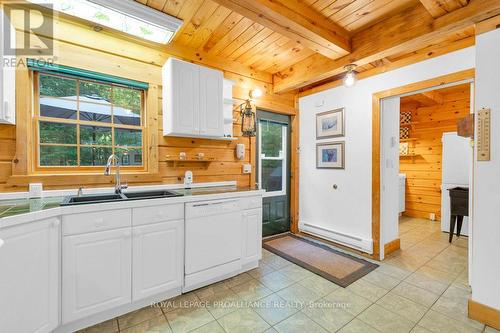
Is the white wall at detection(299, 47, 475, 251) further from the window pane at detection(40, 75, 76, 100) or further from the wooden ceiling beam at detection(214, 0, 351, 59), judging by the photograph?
the window pane at detection(40, 75, 76, 100)

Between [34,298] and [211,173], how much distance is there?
1.87m

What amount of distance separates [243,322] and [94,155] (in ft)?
6.88

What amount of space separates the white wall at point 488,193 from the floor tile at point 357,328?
897mm

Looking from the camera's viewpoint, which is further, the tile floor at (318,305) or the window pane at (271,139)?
the window pane at (271,139)

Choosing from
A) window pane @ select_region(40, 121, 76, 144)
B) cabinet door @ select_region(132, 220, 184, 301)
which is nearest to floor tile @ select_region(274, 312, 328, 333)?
cabinet door @ select_region(132, 220, 184, 301)

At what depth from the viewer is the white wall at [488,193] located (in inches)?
65.6

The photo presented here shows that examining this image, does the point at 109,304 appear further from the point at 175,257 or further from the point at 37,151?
the point at 37,151

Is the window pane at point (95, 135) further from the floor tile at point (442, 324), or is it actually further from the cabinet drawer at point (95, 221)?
the floor tile at point (442, 324)

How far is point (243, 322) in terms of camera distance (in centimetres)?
173

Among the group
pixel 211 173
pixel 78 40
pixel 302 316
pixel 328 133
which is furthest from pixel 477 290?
pixel 78 40

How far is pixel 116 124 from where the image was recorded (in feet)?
7.78

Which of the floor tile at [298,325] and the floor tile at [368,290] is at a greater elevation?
the floor tile at [368,290]

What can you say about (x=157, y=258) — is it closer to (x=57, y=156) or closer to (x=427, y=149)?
(x=57, y=156)

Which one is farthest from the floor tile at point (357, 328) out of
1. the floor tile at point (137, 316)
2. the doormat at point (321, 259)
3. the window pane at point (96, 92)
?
the window pane at point (96, 92)
